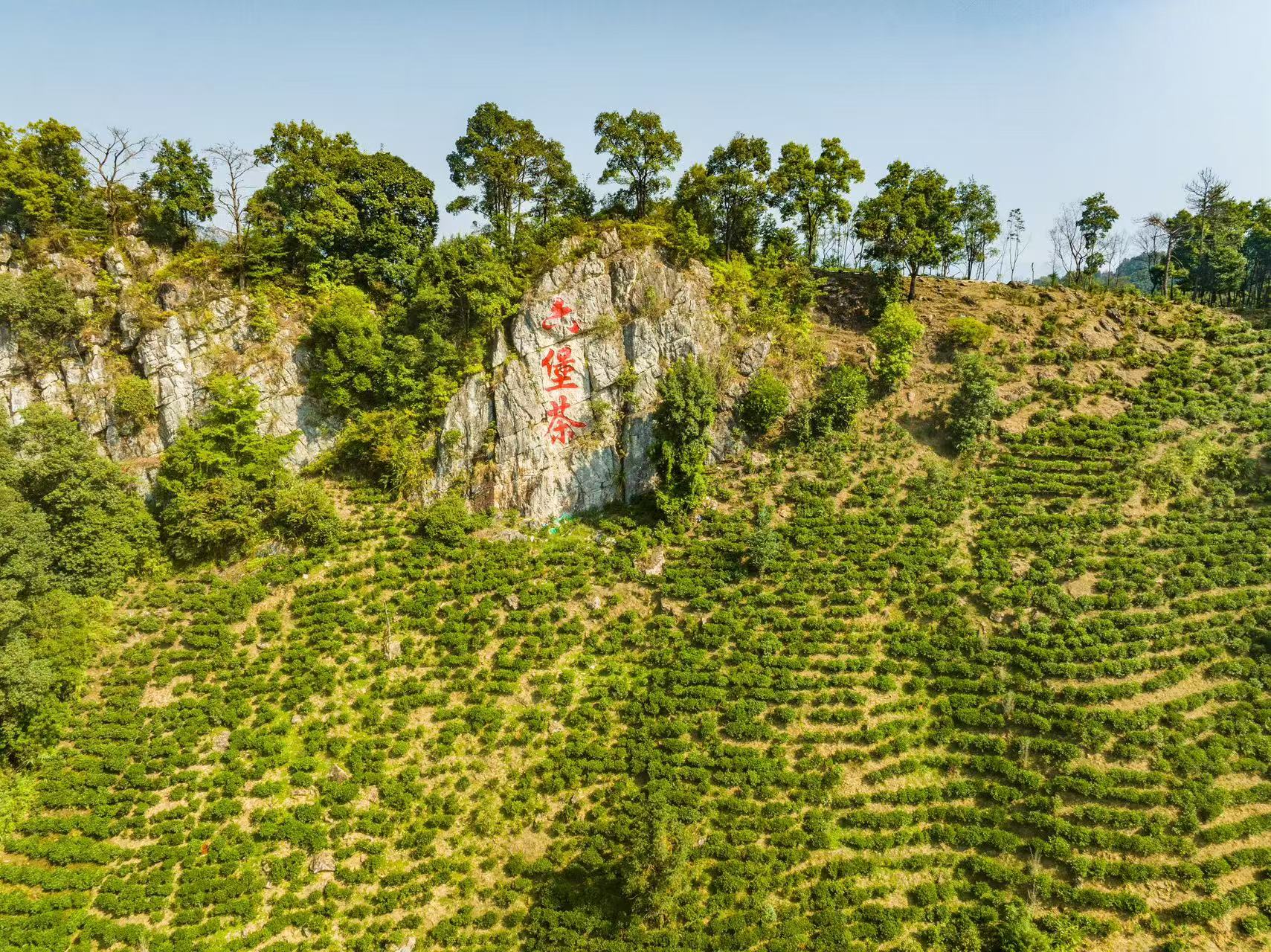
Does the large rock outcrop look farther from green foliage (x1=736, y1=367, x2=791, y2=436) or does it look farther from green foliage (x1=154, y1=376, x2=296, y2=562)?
green foliage (x1=154, y1=376, x2=296, y2=562)

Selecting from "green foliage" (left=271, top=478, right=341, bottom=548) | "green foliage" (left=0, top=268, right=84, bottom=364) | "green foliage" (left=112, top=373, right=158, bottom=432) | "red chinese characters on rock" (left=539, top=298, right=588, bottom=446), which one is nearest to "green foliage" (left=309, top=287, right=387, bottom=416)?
"green foliage" (left=271, top=478, right=341, bottom=548)

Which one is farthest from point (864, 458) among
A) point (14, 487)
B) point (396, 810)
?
point (14, 487)

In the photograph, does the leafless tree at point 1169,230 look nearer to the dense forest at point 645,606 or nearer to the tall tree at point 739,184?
the dense forest at point 645,606

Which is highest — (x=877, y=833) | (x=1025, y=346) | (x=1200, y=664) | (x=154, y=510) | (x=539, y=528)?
(x=1025, y=346)

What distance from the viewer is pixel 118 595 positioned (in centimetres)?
2422

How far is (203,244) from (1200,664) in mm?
52837

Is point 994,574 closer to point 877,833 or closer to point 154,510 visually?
point 877,833

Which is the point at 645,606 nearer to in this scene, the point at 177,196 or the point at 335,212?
the point at 335,212

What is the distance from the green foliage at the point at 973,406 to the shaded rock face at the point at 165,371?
33582 millimetres

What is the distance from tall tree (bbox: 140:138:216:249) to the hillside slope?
21.4m

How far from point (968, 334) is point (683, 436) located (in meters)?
18.7

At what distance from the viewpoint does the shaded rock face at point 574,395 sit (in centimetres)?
2845

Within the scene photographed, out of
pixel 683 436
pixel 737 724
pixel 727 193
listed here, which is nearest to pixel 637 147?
pixel 727 193

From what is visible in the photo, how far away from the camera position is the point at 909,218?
31797 mm
